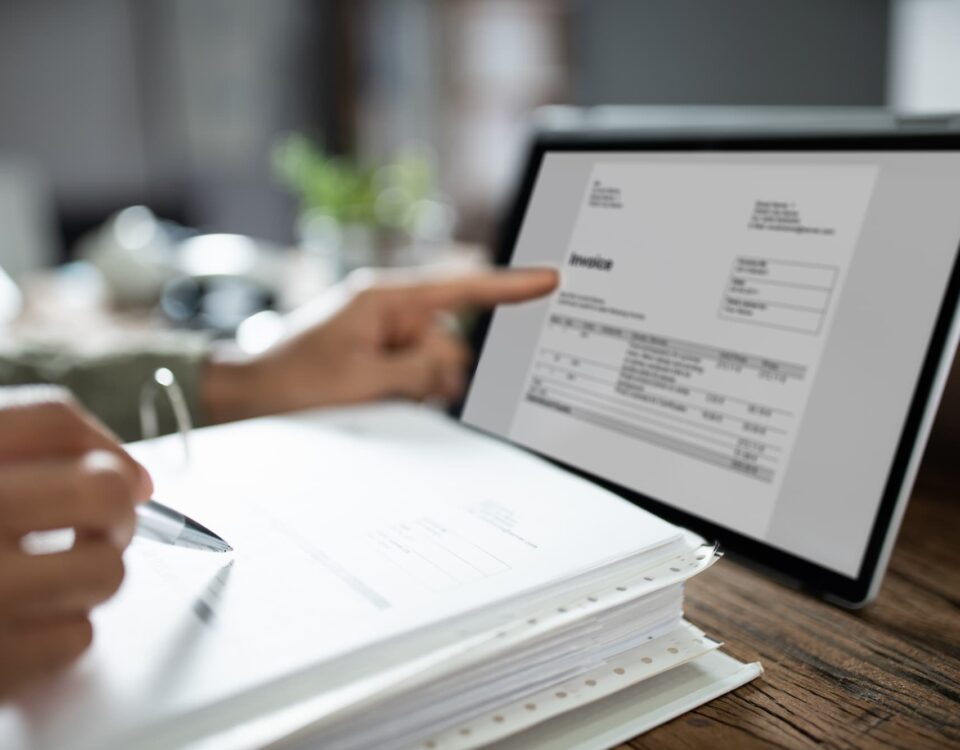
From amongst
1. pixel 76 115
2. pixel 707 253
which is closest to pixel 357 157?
pixel 76 115

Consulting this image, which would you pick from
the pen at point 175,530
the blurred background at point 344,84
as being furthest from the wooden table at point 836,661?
the blurred background at point 344,84

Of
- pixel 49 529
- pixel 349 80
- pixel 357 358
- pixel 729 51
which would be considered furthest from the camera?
pixel 349 80

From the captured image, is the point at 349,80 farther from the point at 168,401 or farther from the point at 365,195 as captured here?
the point at 168,401

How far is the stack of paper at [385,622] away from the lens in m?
0.28

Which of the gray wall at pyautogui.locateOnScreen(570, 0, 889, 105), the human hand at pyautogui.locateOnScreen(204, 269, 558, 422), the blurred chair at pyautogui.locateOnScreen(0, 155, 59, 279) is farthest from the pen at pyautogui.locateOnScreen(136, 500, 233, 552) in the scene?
the gray wall at pyautogui.locateOnScreen(570, 0, 889, 105)

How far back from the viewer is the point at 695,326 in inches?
18.8

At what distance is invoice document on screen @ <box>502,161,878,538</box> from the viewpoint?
43cm

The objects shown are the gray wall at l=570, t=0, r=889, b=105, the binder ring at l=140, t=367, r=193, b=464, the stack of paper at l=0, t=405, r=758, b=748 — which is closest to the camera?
the stack of paper at l=0, t=405, r=758, b=748

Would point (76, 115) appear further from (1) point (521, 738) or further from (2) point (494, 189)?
(1) point (521, 738)

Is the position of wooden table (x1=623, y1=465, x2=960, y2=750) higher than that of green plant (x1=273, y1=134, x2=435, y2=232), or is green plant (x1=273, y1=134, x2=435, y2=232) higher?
green plant (x1=273, y1=134, x2=435, y2=232)

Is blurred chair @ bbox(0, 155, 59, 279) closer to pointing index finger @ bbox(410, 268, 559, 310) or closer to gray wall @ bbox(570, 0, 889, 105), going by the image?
gray wall @ bbox(570, 0, 889, 105)

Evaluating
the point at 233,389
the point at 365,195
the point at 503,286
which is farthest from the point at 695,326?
the point at 365,195

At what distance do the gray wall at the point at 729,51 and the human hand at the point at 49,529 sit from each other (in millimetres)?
3938

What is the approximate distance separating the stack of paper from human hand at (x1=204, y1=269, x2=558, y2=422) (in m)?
0.30
